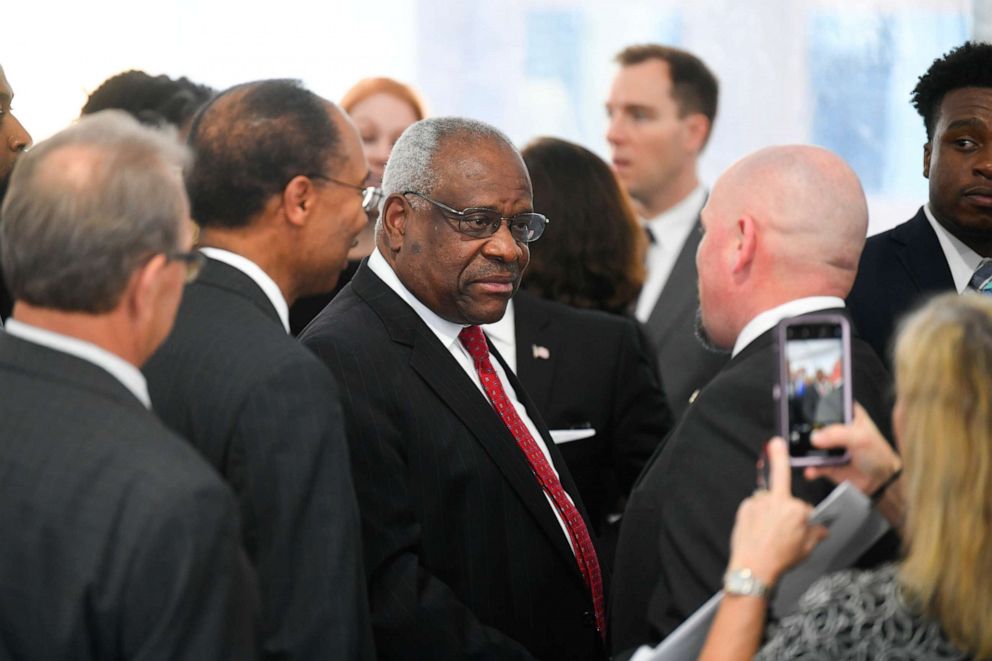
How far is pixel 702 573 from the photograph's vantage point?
221 cm

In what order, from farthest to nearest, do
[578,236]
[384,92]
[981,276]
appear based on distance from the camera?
[384,92]
[578,236]
[981,276]

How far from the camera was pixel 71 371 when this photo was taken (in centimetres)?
189

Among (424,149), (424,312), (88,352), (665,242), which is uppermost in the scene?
(424,149)

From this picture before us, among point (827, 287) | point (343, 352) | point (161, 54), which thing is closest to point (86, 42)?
point (161, 54)

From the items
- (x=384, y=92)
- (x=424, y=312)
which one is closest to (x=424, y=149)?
(x=424, y=312)

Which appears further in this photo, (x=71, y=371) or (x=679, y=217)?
(x=679, y=217)

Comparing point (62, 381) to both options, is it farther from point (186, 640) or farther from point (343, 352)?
point (343, 352)

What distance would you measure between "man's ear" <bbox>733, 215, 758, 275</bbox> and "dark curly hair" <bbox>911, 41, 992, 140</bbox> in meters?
1.43

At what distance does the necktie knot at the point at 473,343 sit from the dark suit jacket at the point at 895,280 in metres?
1.00

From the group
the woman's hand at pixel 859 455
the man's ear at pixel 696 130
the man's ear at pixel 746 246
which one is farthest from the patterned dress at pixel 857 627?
the man's ear at pixel 696 130

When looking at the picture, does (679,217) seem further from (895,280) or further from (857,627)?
(857,627)

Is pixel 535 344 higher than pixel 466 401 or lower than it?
lower

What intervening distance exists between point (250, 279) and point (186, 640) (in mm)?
849

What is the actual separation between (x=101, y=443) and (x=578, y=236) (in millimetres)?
2606
